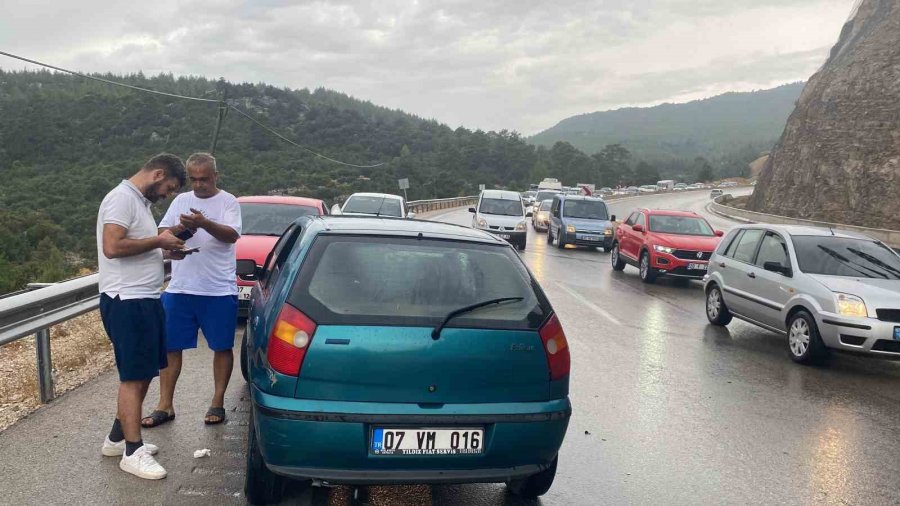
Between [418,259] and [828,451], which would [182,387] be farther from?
[828,451]

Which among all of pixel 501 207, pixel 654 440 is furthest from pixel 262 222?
pixel 501 207

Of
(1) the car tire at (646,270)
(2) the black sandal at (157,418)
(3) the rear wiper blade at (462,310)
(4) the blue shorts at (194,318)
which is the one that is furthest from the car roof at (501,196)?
(3) the rear wiper blade at (462,310)

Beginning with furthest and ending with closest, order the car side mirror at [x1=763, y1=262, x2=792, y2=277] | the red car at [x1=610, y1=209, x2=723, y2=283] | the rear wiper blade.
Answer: the red car at [x1=610, y1=209, x2=723, y2=283]
the car side mirror at [x1=763, y1=262, x2=792, y2=277]
the rear wiper blade

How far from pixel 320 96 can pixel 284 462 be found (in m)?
182

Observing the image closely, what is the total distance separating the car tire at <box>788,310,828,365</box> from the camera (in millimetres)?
7613

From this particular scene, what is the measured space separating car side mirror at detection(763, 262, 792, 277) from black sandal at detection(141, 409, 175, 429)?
6.90 meters

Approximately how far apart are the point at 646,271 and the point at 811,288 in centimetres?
700

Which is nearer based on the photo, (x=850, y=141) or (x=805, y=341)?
(x=805, y=341)

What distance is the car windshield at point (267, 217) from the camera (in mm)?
9492

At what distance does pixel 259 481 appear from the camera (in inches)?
144

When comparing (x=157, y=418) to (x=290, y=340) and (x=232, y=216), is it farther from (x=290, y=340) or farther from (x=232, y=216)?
(x=290, y=340)

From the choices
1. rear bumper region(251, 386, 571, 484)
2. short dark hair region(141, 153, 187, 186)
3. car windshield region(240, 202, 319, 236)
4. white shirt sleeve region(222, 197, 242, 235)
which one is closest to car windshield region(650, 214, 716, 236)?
car windshield region(240, 202, 319, 236)

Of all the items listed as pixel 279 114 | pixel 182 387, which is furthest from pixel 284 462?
pixel 279 114

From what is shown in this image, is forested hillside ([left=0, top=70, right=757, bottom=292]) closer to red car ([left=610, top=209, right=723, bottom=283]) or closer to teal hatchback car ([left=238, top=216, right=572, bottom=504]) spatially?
red car ([left=610, top=209, right=723, bottom=283])
